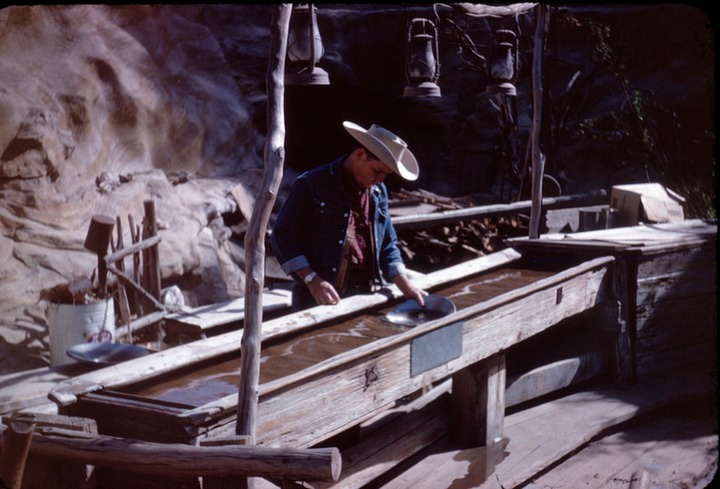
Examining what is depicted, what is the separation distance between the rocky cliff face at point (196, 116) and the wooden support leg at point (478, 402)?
288 centimetres

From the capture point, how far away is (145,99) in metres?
10.2

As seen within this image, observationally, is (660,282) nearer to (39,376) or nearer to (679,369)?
(679,369)

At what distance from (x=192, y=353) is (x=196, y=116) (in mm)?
8236

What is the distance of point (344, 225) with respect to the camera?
4.75 metres

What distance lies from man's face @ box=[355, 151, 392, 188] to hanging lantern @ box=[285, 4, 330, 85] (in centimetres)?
61

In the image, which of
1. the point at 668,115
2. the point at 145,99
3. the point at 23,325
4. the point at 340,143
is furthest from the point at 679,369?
the point at 340,143

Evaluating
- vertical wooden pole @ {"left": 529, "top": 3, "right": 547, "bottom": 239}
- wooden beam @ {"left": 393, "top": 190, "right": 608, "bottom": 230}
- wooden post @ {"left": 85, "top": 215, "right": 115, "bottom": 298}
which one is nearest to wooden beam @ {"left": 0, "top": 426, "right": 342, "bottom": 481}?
wooden post @ {"left": 85, "top": 215, "right": 115, "bottom": 298}

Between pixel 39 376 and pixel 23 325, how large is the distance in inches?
155

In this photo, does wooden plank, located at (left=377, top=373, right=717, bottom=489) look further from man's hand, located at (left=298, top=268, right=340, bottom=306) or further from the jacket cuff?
the jacket cuff

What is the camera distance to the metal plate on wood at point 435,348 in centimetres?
402

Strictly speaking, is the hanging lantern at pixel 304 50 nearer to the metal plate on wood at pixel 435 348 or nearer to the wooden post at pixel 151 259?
the metal plate on wood at pixel 435 348

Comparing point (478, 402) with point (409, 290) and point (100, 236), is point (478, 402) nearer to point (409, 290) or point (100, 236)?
point (409, 290)

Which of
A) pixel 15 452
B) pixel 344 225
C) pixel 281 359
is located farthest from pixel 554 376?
pixel 15 452

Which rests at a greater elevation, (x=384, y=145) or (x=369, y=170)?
(x=384, y=145)
